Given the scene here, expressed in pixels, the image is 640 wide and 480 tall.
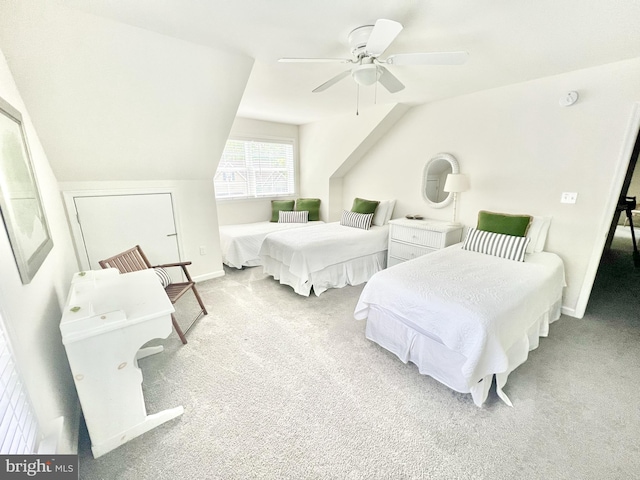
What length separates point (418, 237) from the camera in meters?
3.31

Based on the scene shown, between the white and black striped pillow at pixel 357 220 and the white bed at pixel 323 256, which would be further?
the white and black striped pillow at pixel 357 220

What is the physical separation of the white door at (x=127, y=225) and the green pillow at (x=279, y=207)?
190 centimetres

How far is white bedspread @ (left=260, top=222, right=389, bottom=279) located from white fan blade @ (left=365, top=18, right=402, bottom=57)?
195 cm

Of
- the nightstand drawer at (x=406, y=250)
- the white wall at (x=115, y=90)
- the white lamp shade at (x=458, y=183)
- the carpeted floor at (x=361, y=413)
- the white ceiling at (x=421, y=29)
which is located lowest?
the carpeted floor at (x=361, y=413)

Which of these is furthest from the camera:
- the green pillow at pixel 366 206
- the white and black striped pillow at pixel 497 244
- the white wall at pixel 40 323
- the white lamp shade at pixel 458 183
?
the green pillow at pixel 366 206

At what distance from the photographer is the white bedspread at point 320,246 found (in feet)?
9.89

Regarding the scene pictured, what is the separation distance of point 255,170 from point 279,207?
0.79 meters

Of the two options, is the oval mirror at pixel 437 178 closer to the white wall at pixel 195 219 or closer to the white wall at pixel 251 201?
the white wall at pixel 251 201

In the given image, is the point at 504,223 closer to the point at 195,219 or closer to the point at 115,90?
the point at 195,219

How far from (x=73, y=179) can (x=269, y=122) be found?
3.03 meters

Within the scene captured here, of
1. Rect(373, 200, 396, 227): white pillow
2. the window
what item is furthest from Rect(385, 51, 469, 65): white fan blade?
the window

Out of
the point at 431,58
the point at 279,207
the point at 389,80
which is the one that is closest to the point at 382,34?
the point at 431,58

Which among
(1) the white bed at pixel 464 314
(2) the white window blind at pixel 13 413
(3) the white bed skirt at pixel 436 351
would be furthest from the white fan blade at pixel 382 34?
(2) the white window blind at pixel 13 413

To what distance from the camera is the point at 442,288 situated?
187 centimetres
